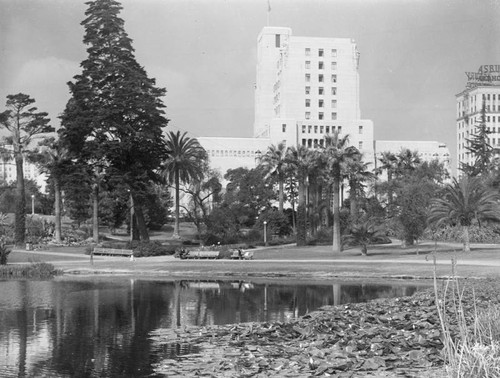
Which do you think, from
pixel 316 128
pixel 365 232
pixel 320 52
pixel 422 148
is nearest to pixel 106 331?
pixel 365 232

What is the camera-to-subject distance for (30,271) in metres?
40.2

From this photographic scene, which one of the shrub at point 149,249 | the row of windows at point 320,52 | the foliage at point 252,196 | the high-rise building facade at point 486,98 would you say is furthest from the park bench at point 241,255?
the high-rise building facade at point 486,98

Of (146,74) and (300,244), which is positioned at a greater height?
(146,74)

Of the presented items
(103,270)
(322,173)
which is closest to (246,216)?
(322,173)

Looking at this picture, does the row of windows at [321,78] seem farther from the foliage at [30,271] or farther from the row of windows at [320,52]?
the foliage at [30,271]

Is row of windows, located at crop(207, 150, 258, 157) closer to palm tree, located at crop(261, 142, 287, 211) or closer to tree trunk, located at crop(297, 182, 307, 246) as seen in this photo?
palm tree, located at crop(261, 142, 287, 211)

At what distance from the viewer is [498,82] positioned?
174 m

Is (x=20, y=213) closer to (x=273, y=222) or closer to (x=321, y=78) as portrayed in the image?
(x=273, y=222)

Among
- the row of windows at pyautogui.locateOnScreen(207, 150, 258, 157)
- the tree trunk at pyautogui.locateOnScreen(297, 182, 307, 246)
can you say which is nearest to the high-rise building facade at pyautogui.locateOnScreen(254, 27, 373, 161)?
the row of windows at pyautogui.locateOnScreen(207, 150, 258, 157)

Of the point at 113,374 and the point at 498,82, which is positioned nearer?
the point at 113,374

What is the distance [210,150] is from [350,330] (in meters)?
115

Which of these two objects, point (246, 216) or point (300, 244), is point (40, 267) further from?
point (246, 216)

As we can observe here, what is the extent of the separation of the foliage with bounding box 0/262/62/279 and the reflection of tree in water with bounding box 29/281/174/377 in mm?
8782

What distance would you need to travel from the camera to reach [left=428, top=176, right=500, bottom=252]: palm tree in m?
51.4
